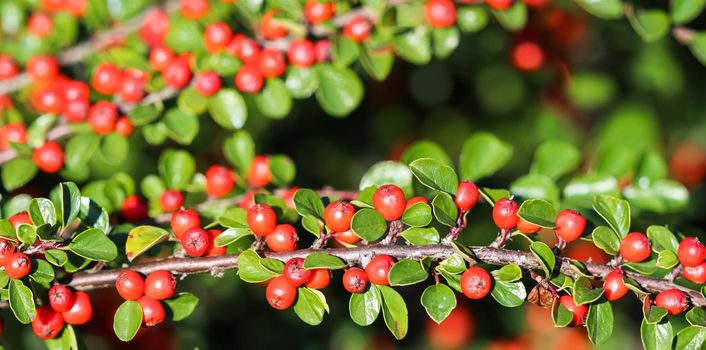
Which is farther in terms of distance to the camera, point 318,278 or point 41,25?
point 41,25

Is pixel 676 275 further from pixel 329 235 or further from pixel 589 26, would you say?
pixel 589 26

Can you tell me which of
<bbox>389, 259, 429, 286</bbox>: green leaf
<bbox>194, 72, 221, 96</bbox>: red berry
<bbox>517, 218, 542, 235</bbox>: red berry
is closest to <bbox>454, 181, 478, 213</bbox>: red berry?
<bbox>517, 218, 542, 235</bbox>: red berry

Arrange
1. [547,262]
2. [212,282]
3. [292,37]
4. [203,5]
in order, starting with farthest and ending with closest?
[212,282] → [203,5] → [292,37] → [547,262]

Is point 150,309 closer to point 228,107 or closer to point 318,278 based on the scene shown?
point 318,278

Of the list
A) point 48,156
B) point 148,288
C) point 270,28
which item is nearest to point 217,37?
point 270,28

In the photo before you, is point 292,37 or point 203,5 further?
point 203,5

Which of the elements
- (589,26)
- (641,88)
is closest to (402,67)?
(589,26)

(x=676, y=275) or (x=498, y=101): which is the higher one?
(x=676, y=275)
